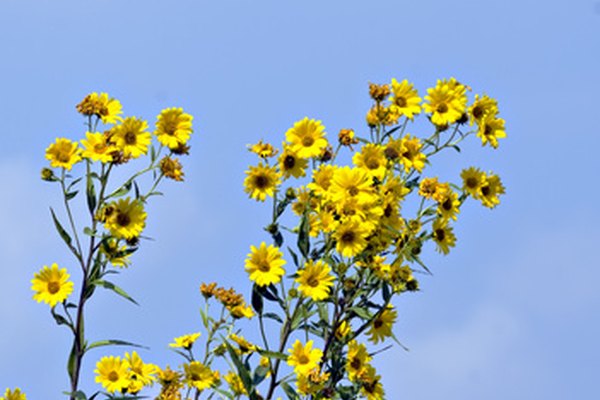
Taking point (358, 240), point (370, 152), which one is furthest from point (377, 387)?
point (370, 152)

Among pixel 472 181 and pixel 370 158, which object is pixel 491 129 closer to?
pixel 472 181

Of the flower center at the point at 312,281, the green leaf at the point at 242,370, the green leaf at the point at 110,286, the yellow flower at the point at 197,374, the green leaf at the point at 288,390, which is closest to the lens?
the green leaf at the point at 110,286

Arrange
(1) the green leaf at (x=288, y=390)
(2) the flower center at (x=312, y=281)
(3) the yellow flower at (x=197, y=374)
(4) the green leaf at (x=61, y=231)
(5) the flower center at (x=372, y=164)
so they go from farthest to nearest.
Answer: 1. (3) the yellow flower at (x=197, y=374)
2. (5) the flower center at (x=372, y=164)
3. (1) the green leaf at (x=288, y=390)
4. (2) the flower center at (x=312, y=281)
5. (4) the green leaf at (x=61, y=231)

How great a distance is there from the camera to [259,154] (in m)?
5.18

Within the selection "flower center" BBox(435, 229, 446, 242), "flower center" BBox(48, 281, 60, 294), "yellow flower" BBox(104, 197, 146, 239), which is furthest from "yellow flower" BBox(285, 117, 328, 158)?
"flower center" BBox(48, 281, 60, 294)

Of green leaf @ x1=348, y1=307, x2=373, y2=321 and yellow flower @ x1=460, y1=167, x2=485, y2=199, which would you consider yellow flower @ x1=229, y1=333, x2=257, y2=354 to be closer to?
green leaf @ x1=348, y1=307, x2=373, y2=321

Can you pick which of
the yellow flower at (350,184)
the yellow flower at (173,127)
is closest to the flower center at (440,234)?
the yellow flower at (350,184)

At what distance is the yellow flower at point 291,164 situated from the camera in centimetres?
516

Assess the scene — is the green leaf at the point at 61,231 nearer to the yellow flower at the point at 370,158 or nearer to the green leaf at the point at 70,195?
the green leaf at the point at 70,195

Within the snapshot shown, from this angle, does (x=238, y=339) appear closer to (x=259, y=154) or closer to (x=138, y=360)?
(x=138, y=360)

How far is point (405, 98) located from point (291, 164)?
82 cm

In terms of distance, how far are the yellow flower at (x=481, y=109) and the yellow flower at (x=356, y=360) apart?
1.47 meters

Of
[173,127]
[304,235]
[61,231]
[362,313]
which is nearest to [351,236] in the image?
[304,235]

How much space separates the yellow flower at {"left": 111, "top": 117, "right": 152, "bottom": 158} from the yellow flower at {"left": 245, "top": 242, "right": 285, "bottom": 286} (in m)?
0.80
